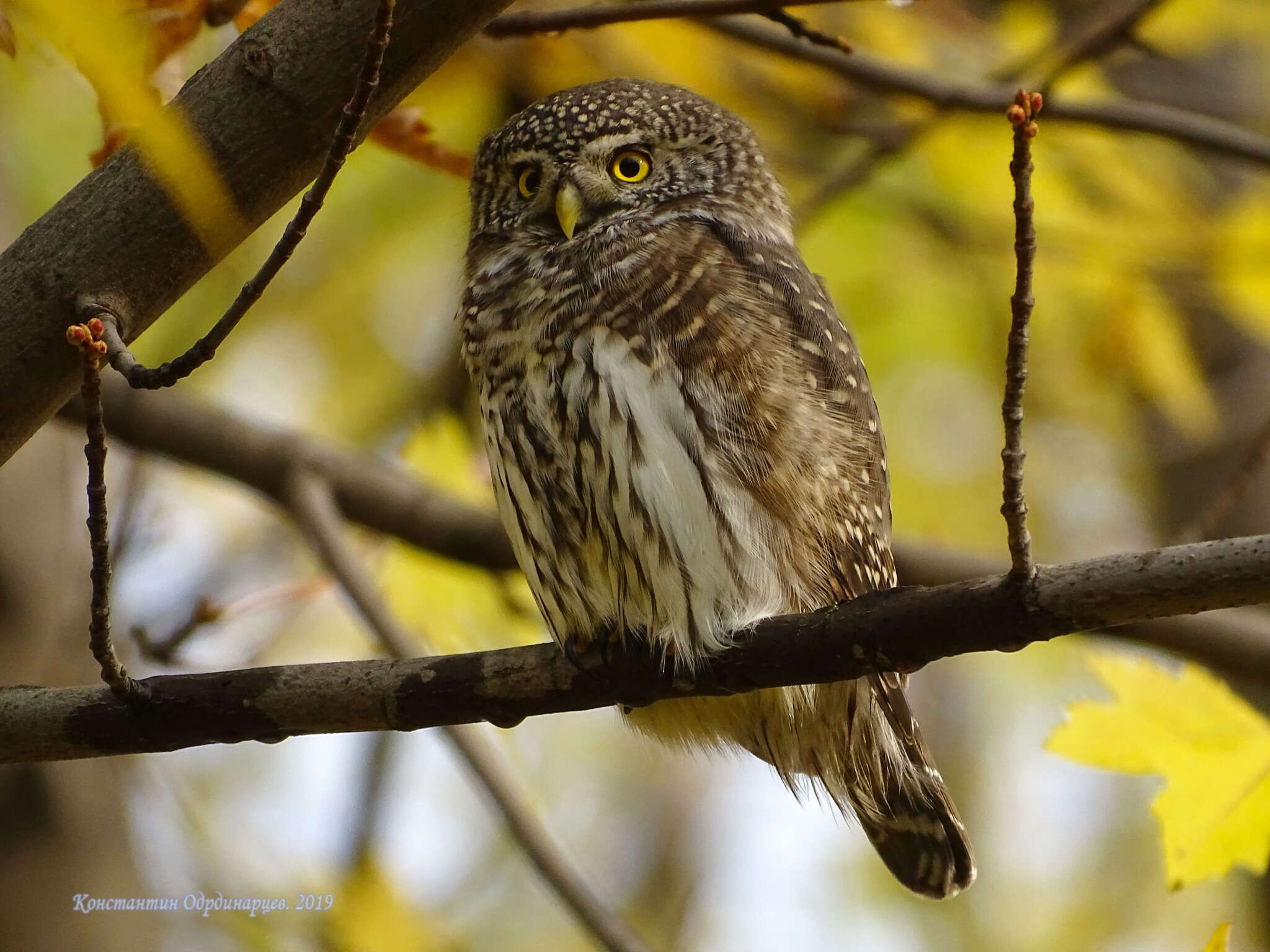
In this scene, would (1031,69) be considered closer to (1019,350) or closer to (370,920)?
(1019,350)

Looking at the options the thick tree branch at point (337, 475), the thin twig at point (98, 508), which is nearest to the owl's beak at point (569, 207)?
the thick tree branch at point (337, 475)

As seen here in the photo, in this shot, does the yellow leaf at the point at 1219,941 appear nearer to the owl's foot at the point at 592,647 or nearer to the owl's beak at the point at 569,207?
the owl's foot at the point at 592,647

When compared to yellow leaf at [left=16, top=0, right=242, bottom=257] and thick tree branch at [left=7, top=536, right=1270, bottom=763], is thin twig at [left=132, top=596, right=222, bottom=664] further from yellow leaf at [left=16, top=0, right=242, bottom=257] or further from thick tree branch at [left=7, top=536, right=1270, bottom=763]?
yellow leaf at [left=16, top=0, right=242, bottom=257]

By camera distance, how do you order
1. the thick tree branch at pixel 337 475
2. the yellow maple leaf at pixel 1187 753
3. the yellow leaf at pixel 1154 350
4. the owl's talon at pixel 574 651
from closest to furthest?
the owl's talon at pixel 574 651, the yellow maple leaf at pixel 1187 753, the thick tree branch at pixel 337 475, the yellow leaf at pixel 1154 350

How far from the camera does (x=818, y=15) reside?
5.59m

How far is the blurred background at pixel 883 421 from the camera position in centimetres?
446

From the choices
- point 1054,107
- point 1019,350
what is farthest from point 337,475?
point 1019,350

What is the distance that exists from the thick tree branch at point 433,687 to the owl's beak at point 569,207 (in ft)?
4.21

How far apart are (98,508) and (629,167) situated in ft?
6.65

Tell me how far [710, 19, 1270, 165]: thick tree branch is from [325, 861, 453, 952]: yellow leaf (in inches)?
120

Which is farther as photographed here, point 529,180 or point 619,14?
point 529,180

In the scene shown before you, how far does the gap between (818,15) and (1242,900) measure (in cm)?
439

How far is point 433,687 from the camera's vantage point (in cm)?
264

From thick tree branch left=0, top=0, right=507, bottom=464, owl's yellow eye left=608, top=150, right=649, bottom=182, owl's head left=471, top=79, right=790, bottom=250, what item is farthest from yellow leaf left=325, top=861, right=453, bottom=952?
thick tree branch left=0, top=0, right=507, bottom=464
